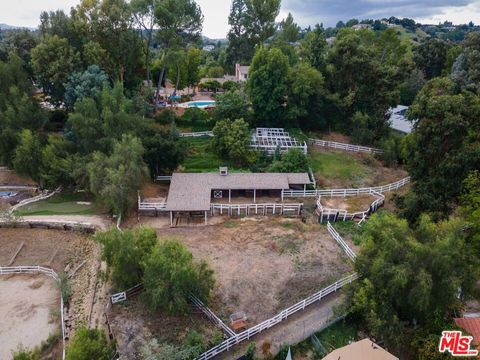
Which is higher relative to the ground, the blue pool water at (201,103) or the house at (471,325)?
the blue pool water at (201,103)

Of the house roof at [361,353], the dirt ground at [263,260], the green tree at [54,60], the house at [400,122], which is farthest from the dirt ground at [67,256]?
the house at [400,122]

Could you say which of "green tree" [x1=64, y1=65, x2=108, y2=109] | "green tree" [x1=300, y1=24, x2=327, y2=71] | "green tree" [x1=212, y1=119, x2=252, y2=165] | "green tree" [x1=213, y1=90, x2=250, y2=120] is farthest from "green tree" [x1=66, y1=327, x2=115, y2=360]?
"green tree" [x1=300, y1=24, x2=327, y2=71]

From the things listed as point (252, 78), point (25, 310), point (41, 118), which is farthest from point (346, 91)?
point (25, 310)

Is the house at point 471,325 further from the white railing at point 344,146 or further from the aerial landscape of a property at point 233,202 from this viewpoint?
the white railing at point 344,146

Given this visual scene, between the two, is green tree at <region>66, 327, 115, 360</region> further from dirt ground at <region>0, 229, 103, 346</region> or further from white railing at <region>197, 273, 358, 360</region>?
dirt ground at <region>0, 229, 103, 346</region>

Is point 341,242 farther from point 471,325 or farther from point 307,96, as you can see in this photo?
point 307,96

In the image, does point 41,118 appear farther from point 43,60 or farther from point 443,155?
point 443,155

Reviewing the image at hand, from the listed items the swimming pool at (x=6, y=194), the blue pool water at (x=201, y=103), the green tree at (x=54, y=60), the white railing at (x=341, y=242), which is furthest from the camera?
the blue pool water at (x=201, y=103)
